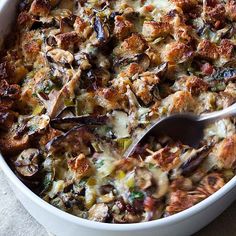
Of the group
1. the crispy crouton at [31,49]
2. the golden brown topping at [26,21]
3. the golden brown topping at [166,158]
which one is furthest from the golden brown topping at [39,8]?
the golden brown topping at [166,158]

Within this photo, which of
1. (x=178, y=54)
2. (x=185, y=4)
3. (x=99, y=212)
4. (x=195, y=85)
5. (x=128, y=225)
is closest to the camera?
(x=128, y=225)

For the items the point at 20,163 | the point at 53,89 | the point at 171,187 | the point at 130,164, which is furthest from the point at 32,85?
the point at 171,187

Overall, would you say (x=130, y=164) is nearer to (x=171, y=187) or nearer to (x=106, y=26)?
(x=171, y=187)

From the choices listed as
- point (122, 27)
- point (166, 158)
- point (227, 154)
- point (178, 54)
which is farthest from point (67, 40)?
point (227, 154)

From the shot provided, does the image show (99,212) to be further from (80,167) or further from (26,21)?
(26,21)

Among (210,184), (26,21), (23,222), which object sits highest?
(26,21)

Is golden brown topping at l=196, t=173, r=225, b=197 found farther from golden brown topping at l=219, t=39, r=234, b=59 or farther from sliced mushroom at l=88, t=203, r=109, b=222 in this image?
golden brown topping at l=219, t=39, r=234, b=59

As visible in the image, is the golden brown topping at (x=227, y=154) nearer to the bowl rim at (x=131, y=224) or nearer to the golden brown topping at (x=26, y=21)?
the bowl rim at (x=131, y=224)
